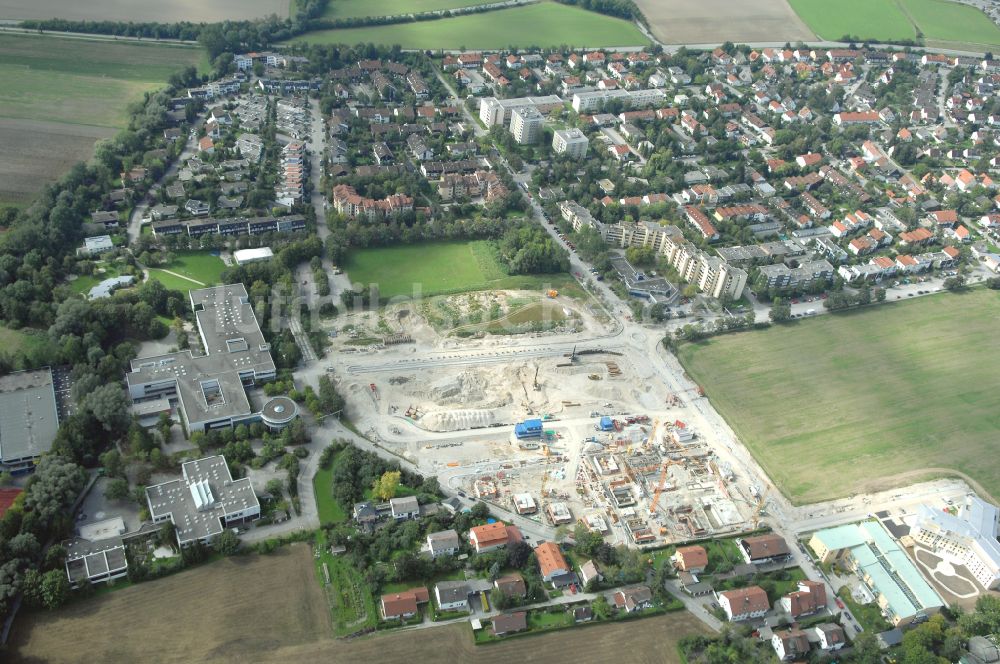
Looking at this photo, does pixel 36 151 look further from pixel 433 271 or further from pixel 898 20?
pixel 898 20

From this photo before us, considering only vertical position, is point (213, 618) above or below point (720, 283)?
below

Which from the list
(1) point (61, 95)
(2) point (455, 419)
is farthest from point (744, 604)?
(1) point (61, 95)

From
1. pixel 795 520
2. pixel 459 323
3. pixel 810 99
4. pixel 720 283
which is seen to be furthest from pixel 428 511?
pixel 810 99

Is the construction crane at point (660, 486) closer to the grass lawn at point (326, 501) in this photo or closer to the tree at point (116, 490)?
the grass lawn at point (326, 501)

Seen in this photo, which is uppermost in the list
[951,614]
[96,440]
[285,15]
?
[285,15]

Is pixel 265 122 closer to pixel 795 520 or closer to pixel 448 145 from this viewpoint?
pixel 448 145

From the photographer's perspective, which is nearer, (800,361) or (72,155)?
(800,361)

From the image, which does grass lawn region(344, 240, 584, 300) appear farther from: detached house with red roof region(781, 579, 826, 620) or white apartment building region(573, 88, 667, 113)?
A: white apartment building region(573, 88, 667, 113)
